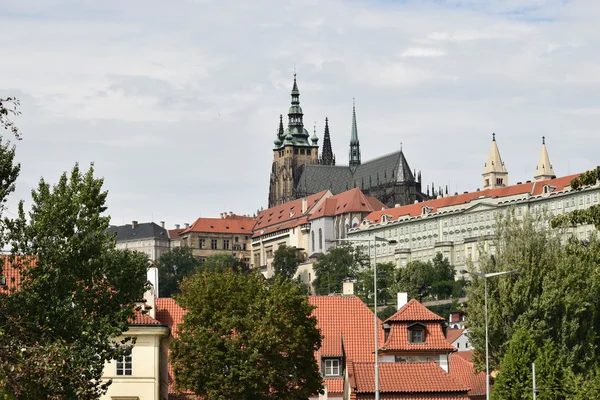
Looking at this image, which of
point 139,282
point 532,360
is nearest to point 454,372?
point 532,360

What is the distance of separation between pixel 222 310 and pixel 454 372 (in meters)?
20.2

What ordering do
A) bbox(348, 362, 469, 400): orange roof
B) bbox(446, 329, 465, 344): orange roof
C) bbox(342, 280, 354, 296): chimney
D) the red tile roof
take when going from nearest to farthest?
bbox(348, 362, 469, 400): orange roof → the red tile roof → bbox(342, 280, 354, 296): chimney → bbox(446, 329, 465, 344): orange roof

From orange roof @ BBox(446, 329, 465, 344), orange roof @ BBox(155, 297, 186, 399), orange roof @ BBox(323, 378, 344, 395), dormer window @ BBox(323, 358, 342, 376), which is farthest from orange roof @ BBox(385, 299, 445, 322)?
orange roof @ BBox(446, 329, 465, 344)

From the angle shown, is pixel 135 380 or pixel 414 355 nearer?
pixel 135 380

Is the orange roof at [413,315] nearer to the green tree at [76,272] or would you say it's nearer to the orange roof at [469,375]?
the orange roof at [469,375]

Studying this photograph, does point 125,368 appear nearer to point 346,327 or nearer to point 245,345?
point 245,345

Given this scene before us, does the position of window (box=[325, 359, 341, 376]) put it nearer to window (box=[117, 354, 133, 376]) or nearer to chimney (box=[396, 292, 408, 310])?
chimney (box=[396, 292, 408, 310])

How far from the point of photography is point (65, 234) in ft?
133

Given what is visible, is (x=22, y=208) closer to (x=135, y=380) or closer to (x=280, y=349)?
(x=280, y=349)

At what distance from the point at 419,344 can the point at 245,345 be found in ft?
49.3

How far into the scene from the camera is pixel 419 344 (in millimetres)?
68375

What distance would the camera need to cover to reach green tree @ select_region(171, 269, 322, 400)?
55.0m

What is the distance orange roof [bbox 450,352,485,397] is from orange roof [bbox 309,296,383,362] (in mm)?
6152

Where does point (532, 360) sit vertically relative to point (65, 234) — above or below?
below
